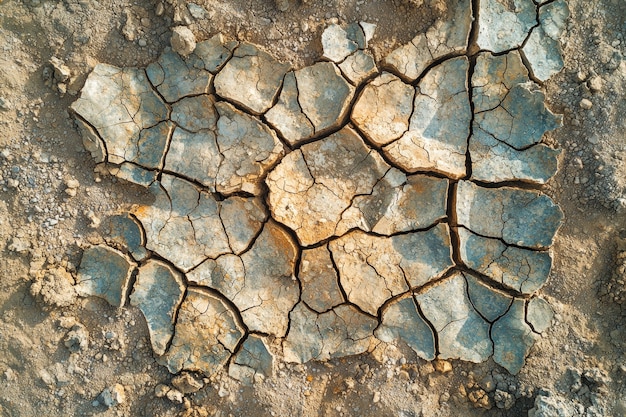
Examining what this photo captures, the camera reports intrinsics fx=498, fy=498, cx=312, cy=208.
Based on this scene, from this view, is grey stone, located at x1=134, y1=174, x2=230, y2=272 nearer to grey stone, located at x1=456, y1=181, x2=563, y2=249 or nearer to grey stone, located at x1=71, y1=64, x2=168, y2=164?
grey stone, located at x1=71, y1=64, x2=168, y2=164

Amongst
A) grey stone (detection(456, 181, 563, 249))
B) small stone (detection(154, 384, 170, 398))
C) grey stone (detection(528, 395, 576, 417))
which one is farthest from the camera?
grey stone (detection(456, 181, 563, 249))

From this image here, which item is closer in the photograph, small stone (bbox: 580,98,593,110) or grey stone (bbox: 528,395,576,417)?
grey stone (bbox: 528,395,576,417)

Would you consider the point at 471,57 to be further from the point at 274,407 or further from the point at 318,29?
the point at 274,407

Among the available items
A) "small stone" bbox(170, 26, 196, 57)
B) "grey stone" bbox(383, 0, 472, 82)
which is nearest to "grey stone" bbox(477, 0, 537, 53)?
"grey stone" bbox(383, 0, 472, 82)

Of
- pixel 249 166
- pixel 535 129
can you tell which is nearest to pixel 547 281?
pixel 535 129

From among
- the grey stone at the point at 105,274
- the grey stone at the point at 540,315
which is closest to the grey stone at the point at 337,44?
the grey stone at the point at 105,274

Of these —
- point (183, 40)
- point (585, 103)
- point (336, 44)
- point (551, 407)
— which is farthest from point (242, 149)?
point (551, 407)

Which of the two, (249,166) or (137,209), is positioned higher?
(249,166)
